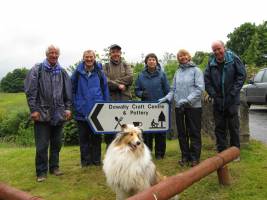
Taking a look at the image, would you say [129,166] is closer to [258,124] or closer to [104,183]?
[104,183]

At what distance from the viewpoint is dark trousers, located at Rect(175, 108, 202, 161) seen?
8.15 meters

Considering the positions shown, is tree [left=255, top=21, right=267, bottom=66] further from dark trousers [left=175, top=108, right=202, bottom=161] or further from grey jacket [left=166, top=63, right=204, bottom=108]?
grey jacket [left=166, top=63, right=204, bottom=108]

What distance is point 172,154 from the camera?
952cm

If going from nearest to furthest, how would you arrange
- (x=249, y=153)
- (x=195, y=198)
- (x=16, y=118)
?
(x=195, y=198), (x=249, y=153), (x=16, y=118)

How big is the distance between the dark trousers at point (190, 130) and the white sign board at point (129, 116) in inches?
11.6

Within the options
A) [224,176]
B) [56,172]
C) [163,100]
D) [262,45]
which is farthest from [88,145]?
[262,45]

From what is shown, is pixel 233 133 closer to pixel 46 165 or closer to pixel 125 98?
pixel 125 98

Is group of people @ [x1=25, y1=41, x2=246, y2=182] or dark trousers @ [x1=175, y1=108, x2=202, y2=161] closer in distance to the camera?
group of people @ [x1=25, y1=41, x2=246, y2=182]

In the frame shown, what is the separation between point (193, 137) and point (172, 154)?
1.37m

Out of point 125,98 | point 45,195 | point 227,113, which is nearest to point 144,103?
point 125,98

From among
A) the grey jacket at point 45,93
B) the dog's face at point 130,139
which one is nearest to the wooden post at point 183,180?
the dog's face at point 130,139

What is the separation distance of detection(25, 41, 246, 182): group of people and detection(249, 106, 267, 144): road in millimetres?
3615

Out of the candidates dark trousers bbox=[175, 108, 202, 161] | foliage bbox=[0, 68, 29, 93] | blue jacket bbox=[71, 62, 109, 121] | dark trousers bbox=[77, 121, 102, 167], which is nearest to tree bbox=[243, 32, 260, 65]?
foliage bbox=[0, 68, 29, 93]

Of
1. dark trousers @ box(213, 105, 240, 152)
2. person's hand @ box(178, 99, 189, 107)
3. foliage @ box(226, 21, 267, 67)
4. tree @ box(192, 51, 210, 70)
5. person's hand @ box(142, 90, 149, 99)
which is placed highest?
foliage @ box(226, 21, 267, 67)
